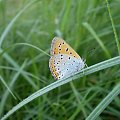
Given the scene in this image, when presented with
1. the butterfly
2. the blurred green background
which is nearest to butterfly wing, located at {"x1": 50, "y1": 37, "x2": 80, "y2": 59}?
Result: the butterfly

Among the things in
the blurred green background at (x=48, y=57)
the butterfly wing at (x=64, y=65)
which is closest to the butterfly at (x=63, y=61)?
the butterfly wing at (x=64, y=65)

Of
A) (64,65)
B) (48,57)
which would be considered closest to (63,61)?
(64,65)

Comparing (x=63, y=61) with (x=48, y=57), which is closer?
(x=63, y=61)

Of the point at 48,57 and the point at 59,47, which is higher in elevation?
the point at 48,57

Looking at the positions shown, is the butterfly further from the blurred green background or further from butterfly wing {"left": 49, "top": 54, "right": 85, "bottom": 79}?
the blurred green background

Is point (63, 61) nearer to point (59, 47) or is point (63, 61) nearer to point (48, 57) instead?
point (59, 47)

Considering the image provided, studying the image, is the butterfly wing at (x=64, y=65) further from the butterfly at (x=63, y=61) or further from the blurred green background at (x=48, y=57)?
the blurred green background at (x=48, y=57)
